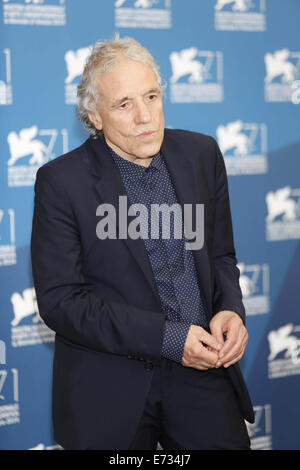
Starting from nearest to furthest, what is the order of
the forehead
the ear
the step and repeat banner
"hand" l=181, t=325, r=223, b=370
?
1. "hand" l=181, t=325, r=223, b=370
2. the forehead
3. the ear
4. the step and repeat banner

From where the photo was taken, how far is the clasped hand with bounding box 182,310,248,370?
5.63 ft

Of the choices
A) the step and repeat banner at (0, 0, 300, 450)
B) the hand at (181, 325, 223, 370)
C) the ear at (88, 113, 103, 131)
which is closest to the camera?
the hand at (181, 325, 223, 370)

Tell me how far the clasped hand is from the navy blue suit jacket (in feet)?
0.28

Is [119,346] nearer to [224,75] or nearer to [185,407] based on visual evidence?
[185,407]

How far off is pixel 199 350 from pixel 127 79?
→ 2.80ft

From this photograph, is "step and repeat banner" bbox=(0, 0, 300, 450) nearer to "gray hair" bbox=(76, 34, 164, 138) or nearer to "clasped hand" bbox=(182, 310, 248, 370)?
"gray hair" bbox=(76, 34, 164, 138)

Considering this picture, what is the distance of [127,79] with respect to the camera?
1.81 meters

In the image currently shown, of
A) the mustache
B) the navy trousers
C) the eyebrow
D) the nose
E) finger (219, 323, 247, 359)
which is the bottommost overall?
the navy trousers

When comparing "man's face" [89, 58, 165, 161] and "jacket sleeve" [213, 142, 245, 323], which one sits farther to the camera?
"jacket sleeve" [213, 142, 245, 323]

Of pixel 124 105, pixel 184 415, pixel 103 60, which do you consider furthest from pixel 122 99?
pixel 184 415

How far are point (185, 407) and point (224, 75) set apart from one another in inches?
73.7

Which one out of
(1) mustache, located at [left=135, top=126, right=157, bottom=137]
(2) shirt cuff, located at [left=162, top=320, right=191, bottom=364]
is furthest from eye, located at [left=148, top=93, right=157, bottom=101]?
(2) shirt cuff, located at [left=162, top=320, right=191, bottom=364]

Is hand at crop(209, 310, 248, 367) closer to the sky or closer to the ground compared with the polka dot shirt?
closer to the ground
